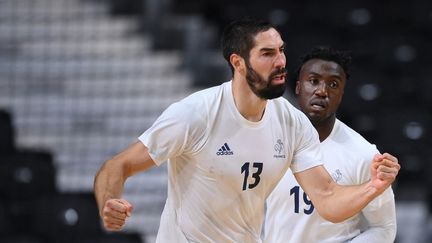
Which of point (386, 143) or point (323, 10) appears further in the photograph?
point (323, 10)

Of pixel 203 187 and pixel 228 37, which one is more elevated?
pixel 228 37

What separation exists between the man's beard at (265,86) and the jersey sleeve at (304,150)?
0.32 metres

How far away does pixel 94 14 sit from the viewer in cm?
1112

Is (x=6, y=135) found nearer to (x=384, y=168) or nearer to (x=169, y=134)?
(x=169, y=134)

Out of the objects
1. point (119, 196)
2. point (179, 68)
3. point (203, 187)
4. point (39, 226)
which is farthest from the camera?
point (179, 68)

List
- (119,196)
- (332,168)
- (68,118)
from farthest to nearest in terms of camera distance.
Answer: (68,118) → (332,168) → (119,196)

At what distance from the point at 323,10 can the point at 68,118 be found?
2.77 metres

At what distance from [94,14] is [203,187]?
20.4ft

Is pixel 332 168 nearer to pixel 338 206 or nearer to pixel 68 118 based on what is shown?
pixel 338 206

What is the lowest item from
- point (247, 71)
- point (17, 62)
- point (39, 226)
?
point (39, 226)

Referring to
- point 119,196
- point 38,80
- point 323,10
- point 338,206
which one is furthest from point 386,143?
point 119,196

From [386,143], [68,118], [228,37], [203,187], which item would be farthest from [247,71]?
[68,118]

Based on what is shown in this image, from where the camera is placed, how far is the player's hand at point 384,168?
15.8 ft

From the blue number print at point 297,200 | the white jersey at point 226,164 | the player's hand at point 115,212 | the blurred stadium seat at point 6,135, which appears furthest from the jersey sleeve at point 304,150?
the blurred stadium seat at point 6,135
